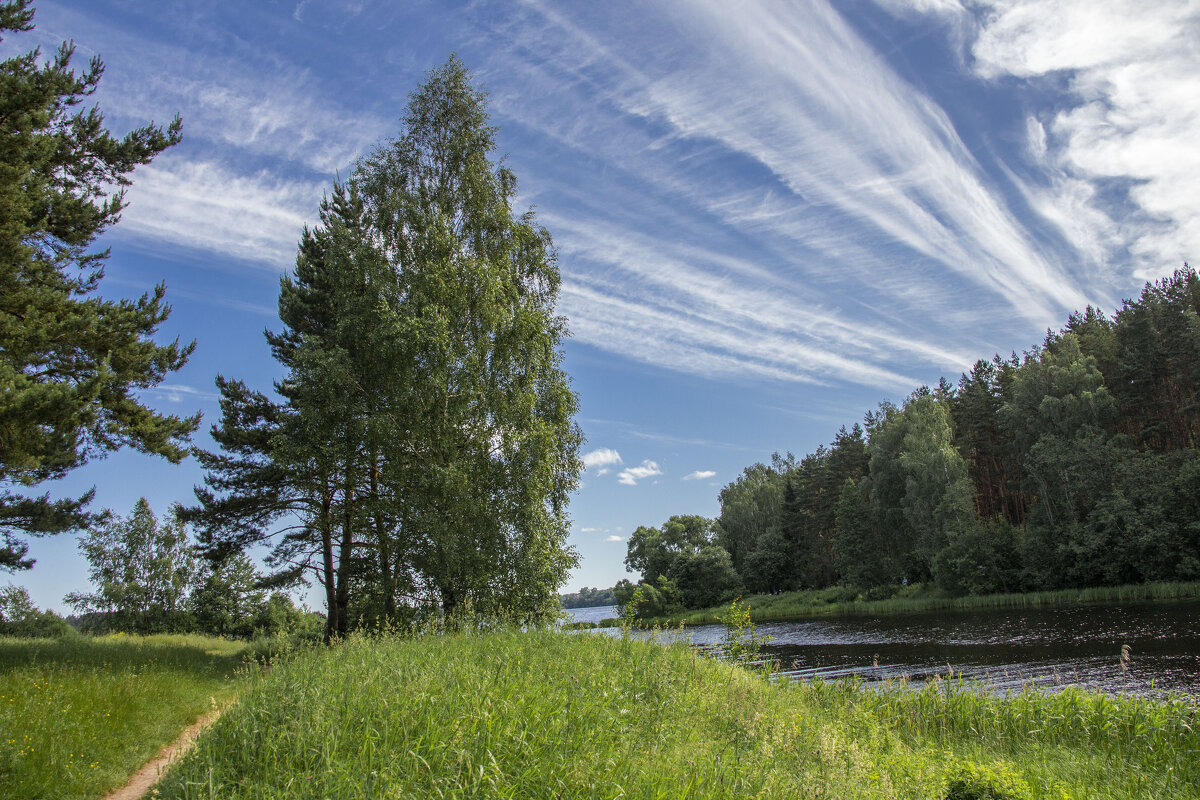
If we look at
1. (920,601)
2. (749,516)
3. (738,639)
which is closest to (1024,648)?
(738,639)

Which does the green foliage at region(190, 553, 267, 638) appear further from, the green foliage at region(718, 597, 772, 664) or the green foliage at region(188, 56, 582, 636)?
the green foliage at region(718, 597, 772, 664)

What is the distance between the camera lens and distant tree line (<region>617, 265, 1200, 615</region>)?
140 ft

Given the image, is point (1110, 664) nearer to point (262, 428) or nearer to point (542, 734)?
point (542, 734)

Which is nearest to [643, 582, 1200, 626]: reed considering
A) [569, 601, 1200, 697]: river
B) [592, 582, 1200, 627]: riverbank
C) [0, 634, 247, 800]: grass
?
[592, 582, 1200, 627]: riverbank

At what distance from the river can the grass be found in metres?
11.0

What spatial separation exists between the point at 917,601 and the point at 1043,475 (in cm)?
1457

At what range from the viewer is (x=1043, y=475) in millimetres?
50562

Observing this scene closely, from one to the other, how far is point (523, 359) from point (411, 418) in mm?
3847

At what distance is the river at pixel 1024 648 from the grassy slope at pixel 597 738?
224 centimetres

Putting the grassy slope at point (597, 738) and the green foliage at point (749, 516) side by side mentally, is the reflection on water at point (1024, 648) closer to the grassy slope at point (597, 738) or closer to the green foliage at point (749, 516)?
the grassy slope at point (597, 738)

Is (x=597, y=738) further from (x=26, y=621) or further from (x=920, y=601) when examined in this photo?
(x=920, y=601)

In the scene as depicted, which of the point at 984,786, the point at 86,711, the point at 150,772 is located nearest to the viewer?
the point at 984,786

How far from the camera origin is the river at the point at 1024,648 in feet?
56.2

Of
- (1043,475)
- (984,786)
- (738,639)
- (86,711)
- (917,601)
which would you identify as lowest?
(917,601)
